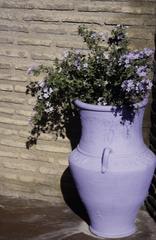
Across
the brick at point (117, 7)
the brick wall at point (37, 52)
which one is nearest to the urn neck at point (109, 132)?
the brick wall at point (37, 52)

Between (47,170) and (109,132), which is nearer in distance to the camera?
(109,132)

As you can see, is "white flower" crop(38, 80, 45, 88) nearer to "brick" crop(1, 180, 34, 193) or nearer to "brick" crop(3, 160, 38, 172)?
"brick" crop(3, 160, 38, 172)

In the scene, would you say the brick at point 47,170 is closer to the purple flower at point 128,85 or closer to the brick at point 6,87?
the brick at point 6,87

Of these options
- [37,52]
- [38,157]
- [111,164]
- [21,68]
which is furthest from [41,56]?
[111,164]

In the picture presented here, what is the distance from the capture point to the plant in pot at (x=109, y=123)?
13.8ft

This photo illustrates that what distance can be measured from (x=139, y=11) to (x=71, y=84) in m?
0.80

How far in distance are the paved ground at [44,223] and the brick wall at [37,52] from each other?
143mm

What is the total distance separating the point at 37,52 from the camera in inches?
195

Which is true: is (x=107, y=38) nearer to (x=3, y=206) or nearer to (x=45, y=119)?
(x=45, y=119)

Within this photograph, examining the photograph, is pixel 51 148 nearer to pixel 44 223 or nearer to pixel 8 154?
pixel 8 154

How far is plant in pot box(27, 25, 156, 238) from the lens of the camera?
4211 millimetres

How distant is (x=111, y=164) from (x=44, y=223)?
0.96 m

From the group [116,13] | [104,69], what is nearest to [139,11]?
[116,13]

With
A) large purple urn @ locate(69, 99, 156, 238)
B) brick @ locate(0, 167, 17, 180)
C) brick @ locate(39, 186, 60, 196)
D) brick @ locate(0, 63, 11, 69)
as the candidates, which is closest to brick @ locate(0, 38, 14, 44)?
brick @ locate(0, 63, 11, 69)
